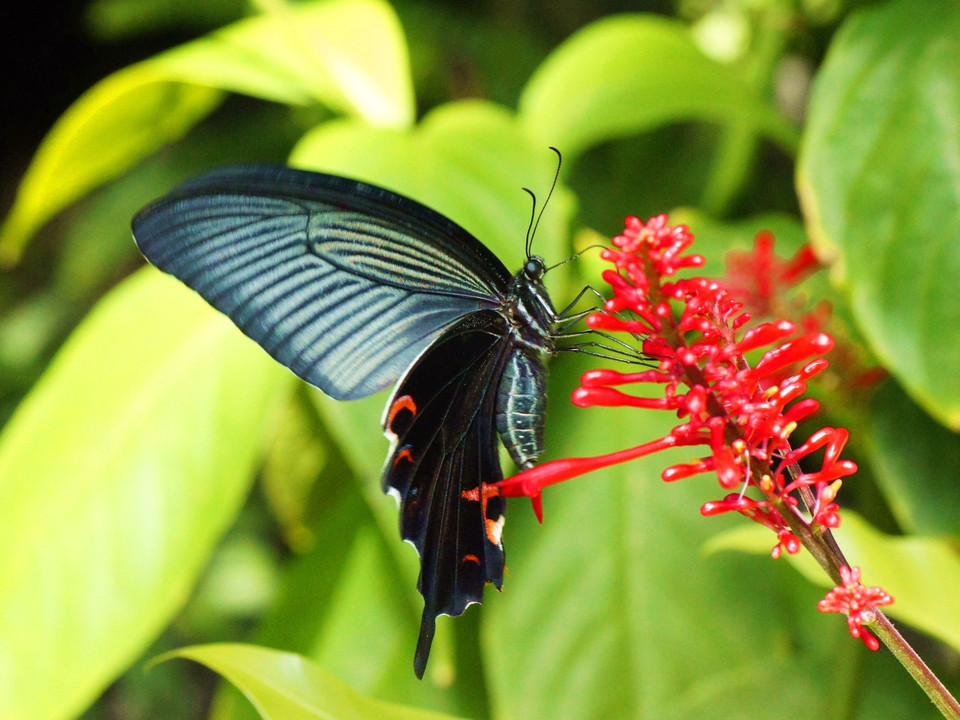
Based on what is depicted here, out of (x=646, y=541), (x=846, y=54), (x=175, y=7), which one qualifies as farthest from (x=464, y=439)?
(x=175, y=7)

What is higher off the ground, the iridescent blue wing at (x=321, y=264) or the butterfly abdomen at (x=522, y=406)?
the iridescent blue wing at (x=321, y=264)

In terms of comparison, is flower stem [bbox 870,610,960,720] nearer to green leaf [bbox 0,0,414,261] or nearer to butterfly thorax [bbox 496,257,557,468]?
butterfly thorax [bbox 496,257,557,468]

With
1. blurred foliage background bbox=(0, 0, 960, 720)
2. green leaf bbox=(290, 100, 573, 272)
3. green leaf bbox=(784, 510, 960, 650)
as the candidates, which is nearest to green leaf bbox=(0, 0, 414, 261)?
blurred foliage background bbox=(0, 0, 960, 720)

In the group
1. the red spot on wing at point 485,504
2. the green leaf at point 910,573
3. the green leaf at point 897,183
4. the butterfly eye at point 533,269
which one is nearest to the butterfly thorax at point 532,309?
the butterfly eye at point 533,269

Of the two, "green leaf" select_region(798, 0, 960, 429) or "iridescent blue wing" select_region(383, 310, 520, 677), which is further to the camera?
"green leaf" select_region(798, 0, 960, 429)

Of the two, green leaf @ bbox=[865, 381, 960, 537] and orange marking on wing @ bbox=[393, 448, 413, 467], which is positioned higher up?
green leaf @ bbox=[865, 381, 960, 537]

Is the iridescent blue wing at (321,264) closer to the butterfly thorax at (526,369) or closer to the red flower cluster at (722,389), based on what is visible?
the butterfly thorax at (526,369)

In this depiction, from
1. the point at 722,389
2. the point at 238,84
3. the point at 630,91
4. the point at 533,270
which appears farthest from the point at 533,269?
the point at 238,84
